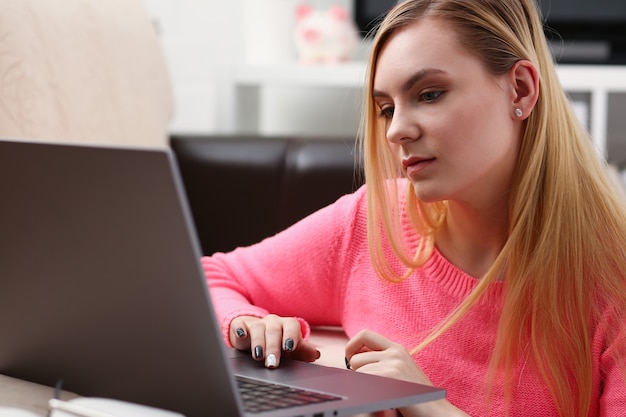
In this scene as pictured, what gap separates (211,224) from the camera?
6.30ft

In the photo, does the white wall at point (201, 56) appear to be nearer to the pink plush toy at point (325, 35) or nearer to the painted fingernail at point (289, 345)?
the pink plush toy at point (325, 35)

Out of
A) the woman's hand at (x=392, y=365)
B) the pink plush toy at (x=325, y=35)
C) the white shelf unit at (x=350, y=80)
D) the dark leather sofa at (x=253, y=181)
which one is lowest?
the woman's hand at (x=392, y=365)

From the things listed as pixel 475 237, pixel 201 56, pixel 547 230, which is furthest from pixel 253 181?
pixel 201 56

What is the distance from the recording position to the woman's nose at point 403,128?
1.04m

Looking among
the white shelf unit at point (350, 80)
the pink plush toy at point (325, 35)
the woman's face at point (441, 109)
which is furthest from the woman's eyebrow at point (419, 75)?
the pink plush toy at point (325, 35)

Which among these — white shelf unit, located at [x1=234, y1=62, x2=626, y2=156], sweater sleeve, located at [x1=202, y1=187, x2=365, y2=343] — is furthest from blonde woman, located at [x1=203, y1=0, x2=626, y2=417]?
white shelf unit, located at [x1=234, y1=62, x2=626, y2=156]

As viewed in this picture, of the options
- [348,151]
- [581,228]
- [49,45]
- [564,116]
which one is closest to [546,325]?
[581,228]

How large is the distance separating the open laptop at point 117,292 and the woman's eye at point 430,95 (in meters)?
0.34

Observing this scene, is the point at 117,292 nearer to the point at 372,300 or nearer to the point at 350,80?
the point at 372,300

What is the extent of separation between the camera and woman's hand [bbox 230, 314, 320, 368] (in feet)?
3.08

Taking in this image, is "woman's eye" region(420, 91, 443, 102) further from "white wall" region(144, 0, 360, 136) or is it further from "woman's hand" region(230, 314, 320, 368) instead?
"white wall" region(144, 0, 360, 136)

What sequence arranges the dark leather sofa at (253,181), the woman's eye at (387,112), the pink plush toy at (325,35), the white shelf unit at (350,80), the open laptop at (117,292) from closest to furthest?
1. the open laptop at (117,292)
2. the woman's eye at (387,112)
3. the dark leather sofa at (253,181)
4. the white shelf unit at (350,80)
5. the pink plush toy at (325,35)

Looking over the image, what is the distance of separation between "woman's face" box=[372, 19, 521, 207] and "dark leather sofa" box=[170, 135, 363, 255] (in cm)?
75

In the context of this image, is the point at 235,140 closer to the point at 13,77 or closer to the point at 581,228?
the point at 13,77
